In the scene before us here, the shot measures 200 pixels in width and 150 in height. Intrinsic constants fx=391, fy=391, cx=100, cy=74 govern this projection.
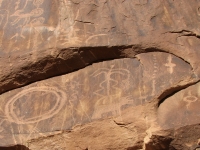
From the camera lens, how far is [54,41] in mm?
3250

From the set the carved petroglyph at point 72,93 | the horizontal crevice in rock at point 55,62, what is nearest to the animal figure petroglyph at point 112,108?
the carved petroglyph at point 72,93

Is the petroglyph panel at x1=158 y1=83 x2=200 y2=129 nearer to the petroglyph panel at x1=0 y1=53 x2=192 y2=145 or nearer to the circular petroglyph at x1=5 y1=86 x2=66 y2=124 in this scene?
the petroglyph panel at x1=0 y1=53 x2=192 y2=145

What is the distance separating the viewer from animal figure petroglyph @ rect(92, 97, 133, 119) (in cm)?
277

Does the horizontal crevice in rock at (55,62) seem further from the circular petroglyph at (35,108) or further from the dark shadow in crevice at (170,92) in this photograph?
the dark shadow in crevice at (170,92)

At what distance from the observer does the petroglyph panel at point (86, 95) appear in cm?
279

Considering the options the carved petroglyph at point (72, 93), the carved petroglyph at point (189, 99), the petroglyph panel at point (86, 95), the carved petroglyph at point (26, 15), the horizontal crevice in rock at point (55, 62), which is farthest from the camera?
the carved petroglyph at point (26, 15)

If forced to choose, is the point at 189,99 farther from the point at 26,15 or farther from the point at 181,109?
the point at 26,15

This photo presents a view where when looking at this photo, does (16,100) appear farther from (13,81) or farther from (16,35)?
(16,35)

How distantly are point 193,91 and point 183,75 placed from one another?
0.17 metres

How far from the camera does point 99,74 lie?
312 cm

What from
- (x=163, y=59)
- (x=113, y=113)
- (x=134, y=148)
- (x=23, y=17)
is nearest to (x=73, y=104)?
(x=113, y=113)

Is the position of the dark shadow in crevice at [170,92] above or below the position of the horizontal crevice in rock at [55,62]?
below

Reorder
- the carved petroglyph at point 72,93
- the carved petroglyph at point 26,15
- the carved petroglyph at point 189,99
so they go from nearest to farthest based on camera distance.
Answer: the carved petroglyph at point 189,99 < the carved petroglyph at point 72,93 < the carved petroglyph at point 26,15

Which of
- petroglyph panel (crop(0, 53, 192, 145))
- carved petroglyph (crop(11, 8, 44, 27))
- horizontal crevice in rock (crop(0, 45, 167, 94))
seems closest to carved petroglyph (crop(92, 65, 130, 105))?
petroglyph panel (crop(0, 53, 192, 145))
